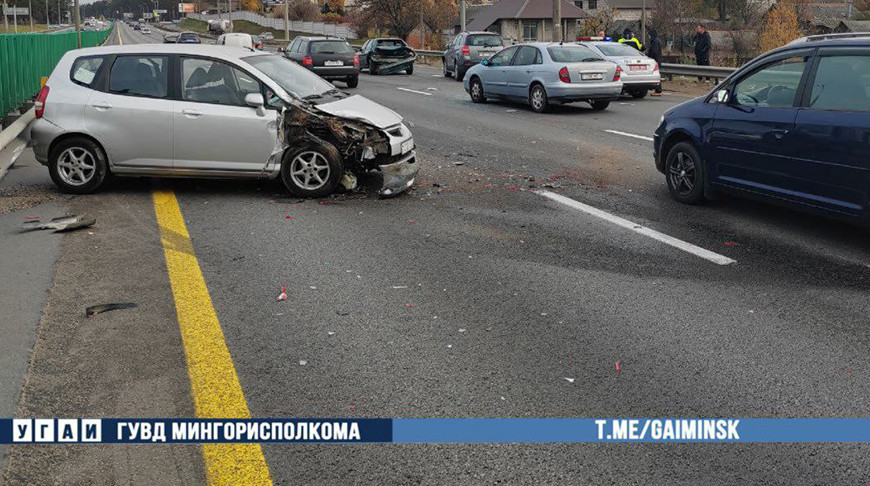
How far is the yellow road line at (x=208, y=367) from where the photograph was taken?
382 cm

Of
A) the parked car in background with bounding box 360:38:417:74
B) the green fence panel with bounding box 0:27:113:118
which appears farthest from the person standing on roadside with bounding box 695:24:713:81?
the green fence panel with bounding box 0:27:113:118

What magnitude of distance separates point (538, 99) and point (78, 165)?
12296 mm

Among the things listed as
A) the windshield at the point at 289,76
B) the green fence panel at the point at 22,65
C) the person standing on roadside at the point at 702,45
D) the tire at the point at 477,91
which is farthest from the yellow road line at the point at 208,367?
the person standing on roadside at the point at 702,45

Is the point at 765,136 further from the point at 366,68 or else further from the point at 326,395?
the point at 366,68

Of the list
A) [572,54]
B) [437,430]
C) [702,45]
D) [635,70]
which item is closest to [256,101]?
[437,430]

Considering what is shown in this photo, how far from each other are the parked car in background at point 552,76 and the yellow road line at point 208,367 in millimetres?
13046

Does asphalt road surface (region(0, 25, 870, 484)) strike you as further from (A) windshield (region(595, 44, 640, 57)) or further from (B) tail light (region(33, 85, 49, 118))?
(A) windshield (region(595, 44, 640, 57))

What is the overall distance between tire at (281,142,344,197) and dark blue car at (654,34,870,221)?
11.8ft

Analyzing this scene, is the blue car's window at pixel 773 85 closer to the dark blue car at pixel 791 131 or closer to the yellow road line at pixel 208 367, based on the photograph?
the dark blue car at pixel 791 131

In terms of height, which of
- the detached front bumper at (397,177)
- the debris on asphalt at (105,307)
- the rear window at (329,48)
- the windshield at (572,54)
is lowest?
the debris on asphalt at (105,307)

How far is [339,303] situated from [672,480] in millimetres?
2944

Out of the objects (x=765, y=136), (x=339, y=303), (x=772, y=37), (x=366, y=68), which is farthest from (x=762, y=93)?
(x=772, y=37)

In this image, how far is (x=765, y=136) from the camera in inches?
320

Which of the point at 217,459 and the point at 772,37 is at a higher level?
the point at 772,37
